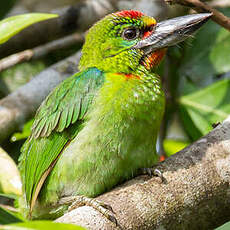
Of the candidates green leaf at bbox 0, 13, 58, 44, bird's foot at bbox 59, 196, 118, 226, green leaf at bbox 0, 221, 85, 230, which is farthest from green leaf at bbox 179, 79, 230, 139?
green leaf at bbox 0, 221, 85, 230

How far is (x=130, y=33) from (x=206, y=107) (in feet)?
3.22

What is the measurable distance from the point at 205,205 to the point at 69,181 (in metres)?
0.64

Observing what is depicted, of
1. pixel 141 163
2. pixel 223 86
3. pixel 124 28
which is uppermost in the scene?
pixel 124 28

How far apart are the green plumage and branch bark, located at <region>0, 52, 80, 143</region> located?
1.51 ft

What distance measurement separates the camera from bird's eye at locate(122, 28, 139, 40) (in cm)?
264

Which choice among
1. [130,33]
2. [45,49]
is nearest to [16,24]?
[130,33]

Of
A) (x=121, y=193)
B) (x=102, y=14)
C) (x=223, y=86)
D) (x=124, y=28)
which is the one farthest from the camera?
(x=102, y=14)

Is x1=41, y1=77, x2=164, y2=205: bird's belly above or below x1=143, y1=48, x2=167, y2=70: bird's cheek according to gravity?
below

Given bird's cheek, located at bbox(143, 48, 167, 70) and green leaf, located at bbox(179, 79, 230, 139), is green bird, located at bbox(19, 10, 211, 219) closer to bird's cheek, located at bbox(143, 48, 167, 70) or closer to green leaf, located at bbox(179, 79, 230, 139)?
bird's cheek, located at bbox(143, 48, 167, 70)

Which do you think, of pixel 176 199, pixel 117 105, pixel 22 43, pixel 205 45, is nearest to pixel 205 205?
pixel 176 199

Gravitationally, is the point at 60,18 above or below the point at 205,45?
above

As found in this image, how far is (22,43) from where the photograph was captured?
382 cm

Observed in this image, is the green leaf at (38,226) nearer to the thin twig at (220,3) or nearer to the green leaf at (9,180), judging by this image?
the green leaf at (9,180)

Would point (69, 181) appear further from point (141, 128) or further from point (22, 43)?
point (22, 43)
